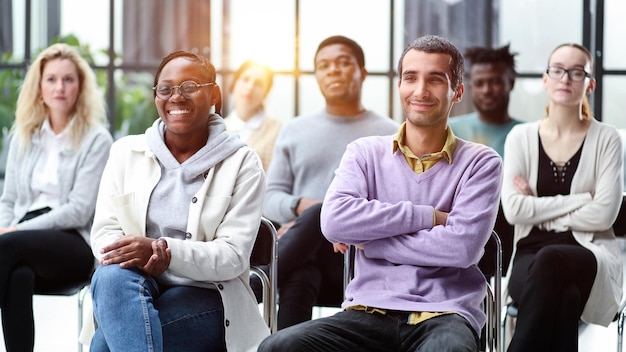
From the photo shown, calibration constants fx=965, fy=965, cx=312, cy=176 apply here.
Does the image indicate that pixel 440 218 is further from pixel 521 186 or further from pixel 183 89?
pixel 521 186

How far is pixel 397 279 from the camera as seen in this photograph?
2.61 m

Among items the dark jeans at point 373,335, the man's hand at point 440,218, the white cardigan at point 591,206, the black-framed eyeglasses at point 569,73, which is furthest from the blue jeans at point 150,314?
the black-framed eyeglasses at point 569,73

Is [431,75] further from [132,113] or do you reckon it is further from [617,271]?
Answer: [132,113]

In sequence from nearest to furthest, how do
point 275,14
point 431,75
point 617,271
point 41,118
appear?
point 431,75, point 617,271, point 41,118, point 275,14

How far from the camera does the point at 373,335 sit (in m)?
2.50

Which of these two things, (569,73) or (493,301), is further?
(569,73)

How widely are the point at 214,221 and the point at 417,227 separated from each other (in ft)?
1.86

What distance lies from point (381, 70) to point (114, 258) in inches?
146

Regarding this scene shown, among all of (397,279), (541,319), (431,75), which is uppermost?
(431,75)

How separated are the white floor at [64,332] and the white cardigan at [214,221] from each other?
Result: 1.65m

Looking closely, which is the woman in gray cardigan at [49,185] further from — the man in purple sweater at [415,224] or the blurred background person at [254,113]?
the man in purple sweater at [415,224]

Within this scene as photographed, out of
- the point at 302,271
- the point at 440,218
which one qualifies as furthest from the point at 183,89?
the point at 302,271

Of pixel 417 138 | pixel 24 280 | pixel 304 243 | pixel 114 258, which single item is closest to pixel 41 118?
pixel 24 280

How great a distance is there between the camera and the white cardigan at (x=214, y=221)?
2.60 meters
